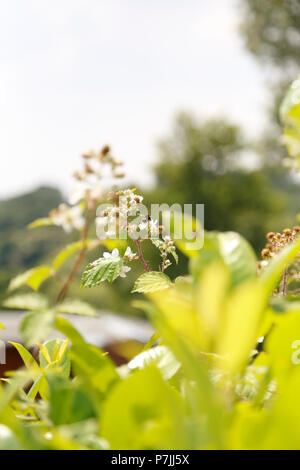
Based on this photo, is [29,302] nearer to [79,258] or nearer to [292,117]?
[79,258]

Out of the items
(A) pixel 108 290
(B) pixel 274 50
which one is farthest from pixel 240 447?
(B) pixel 274 50

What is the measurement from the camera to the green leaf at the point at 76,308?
9.0 inches

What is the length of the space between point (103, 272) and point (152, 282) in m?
0.04

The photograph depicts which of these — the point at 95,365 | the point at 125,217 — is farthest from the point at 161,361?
the point at 125,217

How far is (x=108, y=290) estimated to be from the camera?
31.9 feet

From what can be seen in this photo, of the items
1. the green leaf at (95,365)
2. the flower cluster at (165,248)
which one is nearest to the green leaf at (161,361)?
the green leaf at (95,365)

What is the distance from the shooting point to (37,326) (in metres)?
0.21

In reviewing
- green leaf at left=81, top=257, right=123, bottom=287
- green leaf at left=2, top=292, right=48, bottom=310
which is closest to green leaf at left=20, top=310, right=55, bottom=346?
green leaf at left=2, top=292, right=48, bottom=310

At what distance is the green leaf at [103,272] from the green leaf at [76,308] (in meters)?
0.10

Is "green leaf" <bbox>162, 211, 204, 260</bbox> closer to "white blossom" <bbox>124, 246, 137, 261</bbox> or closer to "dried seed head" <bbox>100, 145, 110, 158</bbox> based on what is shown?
"dried seed head" <bbox>100, 145, 110, 158</bbox>

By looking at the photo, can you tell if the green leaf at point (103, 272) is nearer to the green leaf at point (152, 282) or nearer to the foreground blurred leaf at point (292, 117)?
the green leaf at point (152, 282)

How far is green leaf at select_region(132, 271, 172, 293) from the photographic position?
35 centimetres

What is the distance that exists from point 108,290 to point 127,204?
9.44m

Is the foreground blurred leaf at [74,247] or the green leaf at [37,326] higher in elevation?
the foreground blurred leaf at [74,247]
